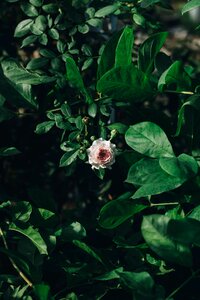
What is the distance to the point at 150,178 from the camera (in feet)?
4.33

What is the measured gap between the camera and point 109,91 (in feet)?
4.56

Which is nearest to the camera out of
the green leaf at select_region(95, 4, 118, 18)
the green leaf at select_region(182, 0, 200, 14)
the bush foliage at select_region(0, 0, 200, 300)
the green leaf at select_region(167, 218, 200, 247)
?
the green leaf at select_region(167, 218, 200, 247)

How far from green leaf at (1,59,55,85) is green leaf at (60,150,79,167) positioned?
22cm

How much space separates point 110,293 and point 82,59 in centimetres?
69

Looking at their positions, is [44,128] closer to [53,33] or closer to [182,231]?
[53,33]

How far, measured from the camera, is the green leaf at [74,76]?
4.69ft

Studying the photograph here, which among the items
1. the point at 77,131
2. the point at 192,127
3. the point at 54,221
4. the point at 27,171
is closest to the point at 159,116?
the point at 192,127

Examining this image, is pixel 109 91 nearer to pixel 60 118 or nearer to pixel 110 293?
pixel 60 118

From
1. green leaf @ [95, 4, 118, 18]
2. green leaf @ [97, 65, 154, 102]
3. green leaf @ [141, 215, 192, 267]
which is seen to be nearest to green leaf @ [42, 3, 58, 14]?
green leaf @ [95, 4, 118, 18]

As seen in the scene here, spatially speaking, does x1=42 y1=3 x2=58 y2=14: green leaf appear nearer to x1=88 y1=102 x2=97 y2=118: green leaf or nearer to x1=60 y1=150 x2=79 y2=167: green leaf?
x1=88 y1=102 x2=97 y2=118: green leaf

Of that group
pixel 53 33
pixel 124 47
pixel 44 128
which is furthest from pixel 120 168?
pixel 53 33

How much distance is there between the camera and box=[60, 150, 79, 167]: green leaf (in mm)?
1466

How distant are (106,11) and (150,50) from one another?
0.83ft

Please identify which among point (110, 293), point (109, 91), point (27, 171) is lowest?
point (27, 171)
